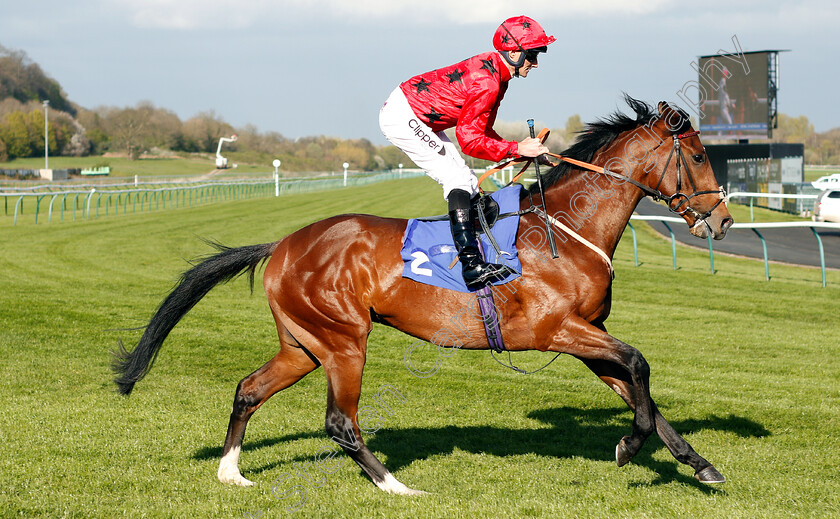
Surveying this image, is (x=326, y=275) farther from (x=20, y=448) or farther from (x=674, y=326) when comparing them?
(x=674, y=326)

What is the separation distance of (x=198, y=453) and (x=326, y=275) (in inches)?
50.9

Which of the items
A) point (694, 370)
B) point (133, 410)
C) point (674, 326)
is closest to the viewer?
point (133, 410)

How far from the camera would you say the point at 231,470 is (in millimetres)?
3984

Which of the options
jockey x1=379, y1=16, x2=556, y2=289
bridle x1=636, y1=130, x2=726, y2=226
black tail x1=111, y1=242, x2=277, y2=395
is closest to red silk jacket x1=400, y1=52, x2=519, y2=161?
jockey x1=379, y1=16, x2=556, y2=289

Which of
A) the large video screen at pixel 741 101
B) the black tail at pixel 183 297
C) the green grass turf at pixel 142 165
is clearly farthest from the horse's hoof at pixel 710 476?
the green grass turf at pixel 142 165

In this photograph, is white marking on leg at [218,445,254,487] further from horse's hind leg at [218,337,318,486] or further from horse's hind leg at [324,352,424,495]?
horse's hind leg at [324,352,424,495]

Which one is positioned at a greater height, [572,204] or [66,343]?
[572,204]

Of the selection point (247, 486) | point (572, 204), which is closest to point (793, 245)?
point (572, 204)

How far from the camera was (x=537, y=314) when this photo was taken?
383 cm

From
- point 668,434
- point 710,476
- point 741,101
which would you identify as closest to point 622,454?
point 668,434

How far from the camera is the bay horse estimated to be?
3842 millimetres

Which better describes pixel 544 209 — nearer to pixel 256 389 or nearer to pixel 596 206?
pixel 596 206

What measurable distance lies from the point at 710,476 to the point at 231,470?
2.37m

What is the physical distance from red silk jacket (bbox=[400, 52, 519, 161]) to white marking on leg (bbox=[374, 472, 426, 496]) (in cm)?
165
